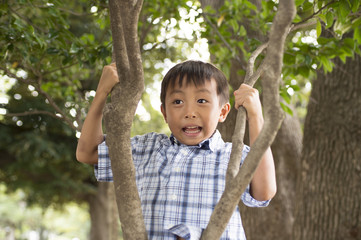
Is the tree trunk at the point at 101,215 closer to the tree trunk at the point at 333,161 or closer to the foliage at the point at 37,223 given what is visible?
the tree trunk at the point at 333,161

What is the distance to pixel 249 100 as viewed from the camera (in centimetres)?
145

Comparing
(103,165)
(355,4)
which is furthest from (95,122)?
(355,4)

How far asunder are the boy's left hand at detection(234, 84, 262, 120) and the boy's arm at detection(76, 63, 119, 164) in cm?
42

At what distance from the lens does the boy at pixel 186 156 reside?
60.1 inches

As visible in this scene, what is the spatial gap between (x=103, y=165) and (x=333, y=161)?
2934 millimetres

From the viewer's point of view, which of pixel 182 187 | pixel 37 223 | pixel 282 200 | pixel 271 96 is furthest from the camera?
pixel 37 223

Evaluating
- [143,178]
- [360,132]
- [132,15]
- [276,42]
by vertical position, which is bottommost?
[143,178]

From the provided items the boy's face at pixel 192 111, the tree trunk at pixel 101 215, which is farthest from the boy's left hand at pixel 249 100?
the tree trunk at pixel 101 215

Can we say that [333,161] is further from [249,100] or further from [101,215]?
[101,215]

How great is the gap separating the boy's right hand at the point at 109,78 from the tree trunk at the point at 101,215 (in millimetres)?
7357

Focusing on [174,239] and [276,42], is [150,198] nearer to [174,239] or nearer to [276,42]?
[174,239]

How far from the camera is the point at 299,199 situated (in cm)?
427

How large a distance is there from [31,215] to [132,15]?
31.8m

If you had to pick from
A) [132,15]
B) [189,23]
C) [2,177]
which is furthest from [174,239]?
[2,177]
